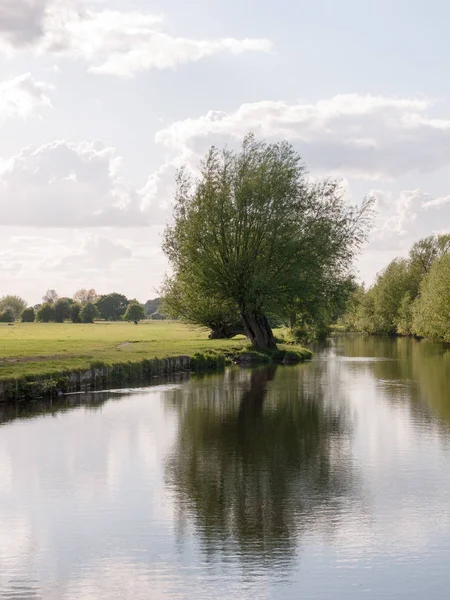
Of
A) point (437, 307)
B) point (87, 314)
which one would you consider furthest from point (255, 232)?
point (87, 314)

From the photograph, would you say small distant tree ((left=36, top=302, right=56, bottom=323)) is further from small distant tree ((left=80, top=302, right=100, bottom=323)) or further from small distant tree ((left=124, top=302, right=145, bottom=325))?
→ small distant tree ((left=124, top=302, right=145, bottom=325))

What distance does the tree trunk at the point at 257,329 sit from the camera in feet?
200

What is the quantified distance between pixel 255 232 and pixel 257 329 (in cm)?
825

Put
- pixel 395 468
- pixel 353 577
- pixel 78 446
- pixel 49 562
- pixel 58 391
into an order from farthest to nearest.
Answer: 1. pixel 58 391
2. pixel 78 446
3. pixel 395 468
4. pixel 49 562
5. pixel 353 577

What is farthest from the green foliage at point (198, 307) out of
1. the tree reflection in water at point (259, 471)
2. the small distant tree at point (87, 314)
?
the small distant tree at point (87, 314)

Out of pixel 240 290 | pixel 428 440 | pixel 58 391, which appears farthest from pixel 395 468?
pixel 240 290

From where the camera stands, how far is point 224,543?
12789 mm

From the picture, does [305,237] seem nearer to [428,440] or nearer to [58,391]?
[58,391]

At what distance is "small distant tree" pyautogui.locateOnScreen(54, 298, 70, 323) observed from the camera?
174 metres

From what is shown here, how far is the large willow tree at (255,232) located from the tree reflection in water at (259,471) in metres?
24.8

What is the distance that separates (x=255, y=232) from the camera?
5791cm

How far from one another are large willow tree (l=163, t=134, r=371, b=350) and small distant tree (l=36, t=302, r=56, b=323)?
395ft

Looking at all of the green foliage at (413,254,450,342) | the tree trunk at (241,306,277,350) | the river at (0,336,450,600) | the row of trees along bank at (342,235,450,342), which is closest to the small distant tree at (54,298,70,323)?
the row of trees along bank at (342,235,450,342)

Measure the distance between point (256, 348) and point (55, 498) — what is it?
146 feet
